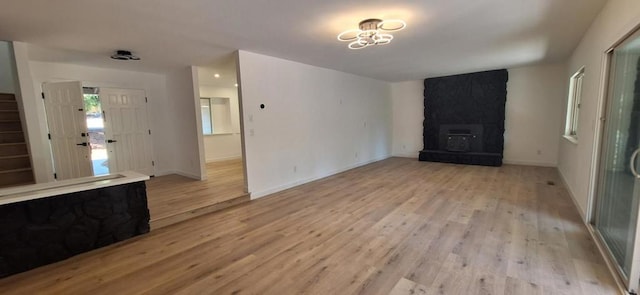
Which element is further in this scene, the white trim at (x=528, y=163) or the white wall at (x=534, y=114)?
the white trim at (x=528, y=163)

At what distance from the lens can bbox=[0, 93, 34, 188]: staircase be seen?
4055 millimetres

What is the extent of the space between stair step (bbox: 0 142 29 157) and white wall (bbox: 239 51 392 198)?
375 centimetres

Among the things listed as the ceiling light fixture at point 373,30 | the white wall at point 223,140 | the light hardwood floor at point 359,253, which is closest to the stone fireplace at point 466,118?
the light hardwood floor at point 359,253

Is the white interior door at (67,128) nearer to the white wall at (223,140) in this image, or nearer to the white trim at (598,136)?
the white wall at (223,140)

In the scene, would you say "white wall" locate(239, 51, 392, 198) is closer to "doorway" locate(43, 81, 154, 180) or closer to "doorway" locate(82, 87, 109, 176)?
"doorway" locate(43, 81, 154, 180)

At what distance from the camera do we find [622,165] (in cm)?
231

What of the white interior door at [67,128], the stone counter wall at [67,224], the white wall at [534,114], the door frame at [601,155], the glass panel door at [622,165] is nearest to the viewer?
the glass panel door at [622,165]

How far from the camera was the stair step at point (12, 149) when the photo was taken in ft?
13.6

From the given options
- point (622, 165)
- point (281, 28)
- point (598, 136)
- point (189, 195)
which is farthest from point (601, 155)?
point (189, 195)

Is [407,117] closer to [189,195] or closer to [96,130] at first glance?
[189,195]

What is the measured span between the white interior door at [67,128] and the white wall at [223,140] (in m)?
2.95

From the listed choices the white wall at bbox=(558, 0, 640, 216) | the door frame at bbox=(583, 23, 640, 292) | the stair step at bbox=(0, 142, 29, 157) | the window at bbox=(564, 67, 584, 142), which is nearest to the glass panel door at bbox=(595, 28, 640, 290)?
the door frame at bbox=(583, 23, 640, 292)

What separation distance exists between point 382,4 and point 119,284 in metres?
3.36

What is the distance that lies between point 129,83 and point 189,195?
121 inches
